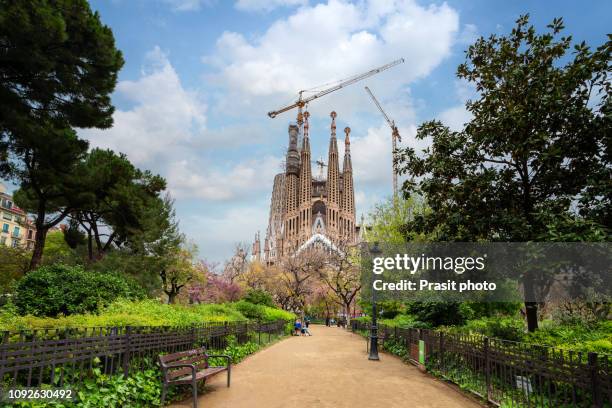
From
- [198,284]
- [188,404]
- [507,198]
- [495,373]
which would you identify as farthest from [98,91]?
[198,284]

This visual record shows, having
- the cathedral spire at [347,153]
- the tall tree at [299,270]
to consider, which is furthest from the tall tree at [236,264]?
the cathedral spire at [347,153]

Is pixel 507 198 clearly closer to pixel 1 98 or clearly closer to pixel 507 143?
pixel 507 143

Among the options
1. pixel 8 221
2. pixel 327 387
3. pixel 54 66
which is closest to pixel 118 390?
pixel 327 387

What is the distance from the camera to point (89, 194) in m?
24.9

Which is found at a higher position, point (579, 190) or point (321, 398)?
point (579, 190)

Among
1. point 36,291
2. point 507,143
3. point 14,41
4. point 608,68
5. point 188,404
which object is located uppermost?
point 14,41

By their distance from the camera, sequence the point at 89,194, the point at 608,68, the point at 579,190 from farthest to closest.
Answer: the point at 89,194 → the point at 579,190 → the point at 608,68

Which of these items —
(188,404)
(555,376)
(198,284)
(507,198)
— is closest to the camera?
(555,376)

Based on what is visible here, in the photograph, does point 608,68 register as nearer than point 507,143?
Yes

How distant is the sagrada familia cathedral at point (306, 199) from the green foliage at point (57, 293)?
399 ft

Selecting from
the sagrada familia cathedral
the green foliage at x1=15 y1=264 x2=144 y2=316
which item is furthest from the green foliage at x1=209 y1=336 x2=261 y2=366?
the sagrada familia cathedral

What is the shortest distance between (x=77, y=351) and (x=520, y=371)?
6.90m

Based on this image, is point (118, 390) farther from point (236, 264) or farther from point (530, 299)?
point (236, 264)

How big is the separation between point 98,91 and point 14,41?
4177 millimetres
